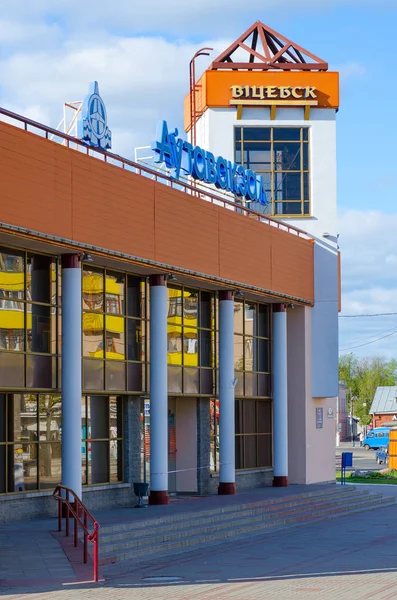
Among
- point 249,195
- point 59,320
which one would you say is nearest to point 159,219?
point 59,320

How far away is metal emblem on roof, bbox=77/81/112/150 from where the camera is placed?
2597cm

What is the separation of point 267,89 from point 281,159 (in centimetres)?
266

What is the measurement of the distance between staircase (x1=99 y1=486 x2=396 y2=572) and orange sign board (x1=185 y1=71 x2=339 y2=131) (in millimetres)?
14277

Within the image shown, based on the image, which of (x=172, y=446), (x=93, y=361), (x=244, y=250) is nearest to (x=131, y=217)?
(x=93, y=361)

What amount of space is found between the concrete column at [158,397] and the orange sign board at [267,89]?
1280 cm

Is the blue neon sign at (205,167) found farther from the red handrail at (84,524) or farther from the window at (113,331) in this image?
the red handrail at (84,524)

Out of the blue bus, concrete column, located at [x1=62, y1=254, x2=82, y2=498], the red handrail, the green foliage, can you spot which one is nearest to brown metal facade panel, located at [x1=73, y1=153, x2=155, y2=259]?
concrete column, located at [x1=62, y1=254, x2=82, y2=498]

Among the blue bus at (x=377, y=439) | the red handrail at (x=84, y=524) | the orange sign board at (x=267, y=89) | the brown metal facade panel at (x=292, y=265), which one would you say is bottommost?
the blue bus at (x=377, y=439)

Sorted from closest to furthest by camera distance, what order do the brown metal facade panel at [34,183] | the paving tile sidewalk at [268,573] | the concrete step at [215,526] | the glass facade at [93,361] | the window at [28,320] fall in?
the paving tile sidewalk at [268,573], the concrete step at [215,526], the brown metal facade panel at [34,183], the window at [28,320], the glass facade at [93,361]

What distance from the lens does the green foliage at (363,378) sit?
172 m

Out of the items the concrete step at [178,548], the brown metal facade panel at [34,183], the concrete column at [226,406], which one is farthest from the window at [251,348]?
the brown metal facade panel at [34,183]

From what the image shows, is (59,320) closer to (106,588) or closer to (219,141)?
(106,588)

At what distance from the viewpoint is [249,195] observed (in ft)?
119

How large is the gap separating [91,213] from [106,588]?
10.8 metres
